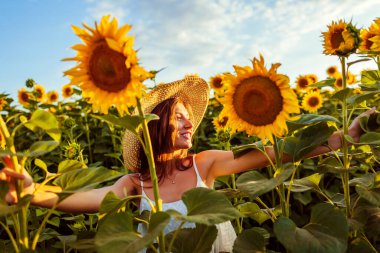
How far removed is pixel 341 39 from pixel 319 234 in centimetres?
103

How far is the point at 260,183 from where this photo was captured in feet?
5.49

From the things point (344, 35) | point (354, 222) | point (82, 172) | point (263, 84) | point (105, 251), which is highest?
point (344, 35)

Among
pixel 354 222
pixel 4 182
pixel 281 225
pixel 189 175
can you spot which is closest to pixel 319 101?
pixel 189 175

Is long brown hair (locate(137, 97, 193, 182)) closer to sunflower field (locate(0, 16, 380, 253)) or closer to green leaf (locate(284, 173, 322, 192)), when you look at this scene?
sunflower field (locate(0, 16, 380, 253))

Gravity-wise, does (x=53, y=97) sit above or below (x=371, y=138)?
above

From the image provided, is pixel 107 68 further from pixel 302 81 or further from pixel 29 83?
pixel 302 81

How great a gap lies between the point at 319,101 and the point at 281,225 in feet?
14.6

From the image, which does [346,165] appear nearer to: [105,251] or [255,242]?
[255,242]

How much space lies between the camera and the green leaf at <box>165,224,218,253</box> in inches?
60.7

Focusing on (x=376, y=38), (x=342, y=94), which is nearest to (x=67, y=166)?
(x=342, y=94)

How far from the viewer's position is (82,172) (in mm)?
1651

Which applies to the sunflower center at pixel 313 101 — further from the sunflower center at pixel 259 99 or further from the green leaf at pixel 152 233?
the green leaf at pixel 152 233

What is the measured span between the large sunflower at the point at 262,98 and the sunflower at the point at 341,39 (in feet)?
1.69

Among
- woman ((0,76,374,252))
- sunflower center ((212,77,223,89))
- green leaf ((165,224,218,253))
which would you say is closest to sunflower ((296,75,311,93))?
sunflower center ((212,77,223,89))
